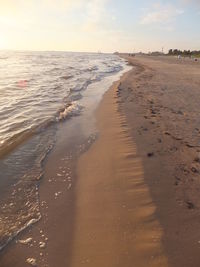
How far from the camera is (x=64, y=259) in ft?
10.1

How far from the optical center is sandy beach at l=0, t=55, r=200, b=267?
3.12 m

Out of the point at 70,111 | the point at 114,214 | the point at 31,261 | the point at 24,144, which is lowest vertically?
the point at 31,261

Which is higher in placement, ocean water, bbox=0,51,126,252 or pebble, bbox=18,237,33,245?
ocean water, bbox=0,51,126,252

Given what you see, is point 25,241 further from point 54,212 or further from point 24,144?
point 24,144

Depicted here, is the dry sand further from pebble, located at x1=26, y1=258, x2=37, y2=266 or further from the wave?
the wave

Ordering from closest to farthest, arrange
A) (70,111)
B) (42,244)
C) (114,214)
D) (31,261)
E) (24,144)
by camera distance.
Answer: (31,261) → (42,244) → (114,214) → (24,144) → (70,111)

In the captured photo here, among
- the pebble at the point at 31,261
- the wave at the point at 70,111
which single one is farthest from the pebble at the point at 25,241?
the wave at the point at 70,111

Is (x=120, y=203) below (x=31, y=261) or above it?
above

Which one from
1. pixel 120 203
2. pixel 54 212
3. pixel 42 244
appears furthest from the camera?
pixel 120 203

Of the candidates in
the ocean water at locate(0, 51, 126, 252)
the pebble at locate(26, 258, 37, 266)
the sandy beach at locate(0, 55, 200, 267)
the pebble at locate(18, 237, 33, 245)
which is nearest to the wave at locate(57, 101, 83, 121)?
the ocean water at locate(0, 51, 126, 252)

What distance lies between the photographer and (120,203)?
413 cm

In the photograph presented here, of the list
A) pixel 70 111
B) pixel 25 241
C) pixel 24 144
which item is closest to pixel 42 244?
pixel 25 241

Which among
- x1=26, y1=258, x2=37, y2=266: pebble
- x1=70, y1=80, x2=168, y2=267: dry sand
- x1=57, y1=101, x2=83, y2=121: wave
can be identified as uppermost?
x1=57, y1=101, x2=83, y2=121: wave

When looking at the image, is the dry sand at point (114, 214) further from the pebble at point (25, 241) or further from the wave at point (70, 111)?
the wave at point (70, 111)
